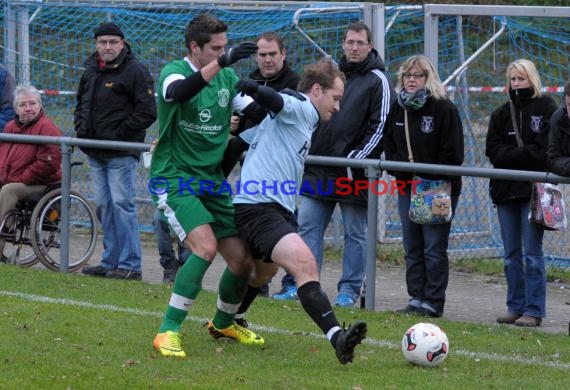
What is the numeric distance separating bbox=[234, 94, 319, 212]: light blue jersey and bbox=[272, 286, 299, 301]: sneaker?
264 cm

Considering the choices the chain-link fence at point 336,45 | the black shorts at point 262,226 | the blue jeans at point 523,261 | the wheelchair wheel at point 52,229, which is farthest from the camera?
the chain-link fence at point 336,45

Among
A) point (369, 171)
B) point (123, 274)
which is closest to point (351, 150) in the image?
point (369, 171)

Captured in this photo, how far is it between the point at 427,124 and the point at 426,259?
101cm

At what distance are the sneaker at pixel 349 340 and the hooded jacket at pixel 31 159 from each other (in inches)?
204

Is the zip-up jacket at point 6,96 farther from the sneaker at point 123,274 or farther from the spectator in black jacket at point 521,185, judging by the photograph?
→ the spectator in black jacket at point 521,185

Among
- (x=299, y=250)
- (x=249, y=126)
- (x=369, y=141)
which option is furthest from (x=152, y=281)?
(x=299, y=250)

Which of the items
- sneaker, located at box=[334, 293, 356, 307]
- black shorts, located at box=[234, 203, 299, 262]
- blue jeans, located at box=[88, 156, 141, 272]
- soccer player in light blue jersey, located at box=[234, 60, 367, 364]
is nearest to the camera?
soccer player in light blue jersey, located at box=[234, 60, 367, 364]

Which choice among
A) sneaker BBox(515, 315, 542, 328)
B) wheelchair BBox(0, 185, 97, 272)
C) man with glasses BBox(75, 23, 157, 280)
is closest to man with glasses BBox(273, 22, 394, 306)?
sneaker BBox(515, 315, 542, 328)

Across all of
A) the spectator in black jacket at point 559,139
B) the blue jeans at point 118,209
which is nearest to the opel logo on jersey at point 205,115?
the spectator in black jacket at point 559,139

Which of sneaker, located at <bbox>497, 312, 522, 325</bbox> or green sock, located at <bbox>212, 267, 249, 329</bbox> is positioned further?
sneaker, located at <bbox>497, 312, 522, 325</bbox>

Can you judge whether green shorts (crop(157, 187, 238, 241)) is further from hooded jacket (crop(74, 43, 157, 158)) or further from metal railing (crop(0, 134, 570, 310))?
hooded jacket (crop(74, 43, 157, 158))

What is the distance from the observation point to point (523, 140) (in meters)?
9.07

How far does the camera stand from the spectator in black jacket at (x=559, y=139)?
27.3 feet

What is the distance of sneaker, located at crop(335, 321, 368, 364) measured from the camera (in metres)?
6.64
